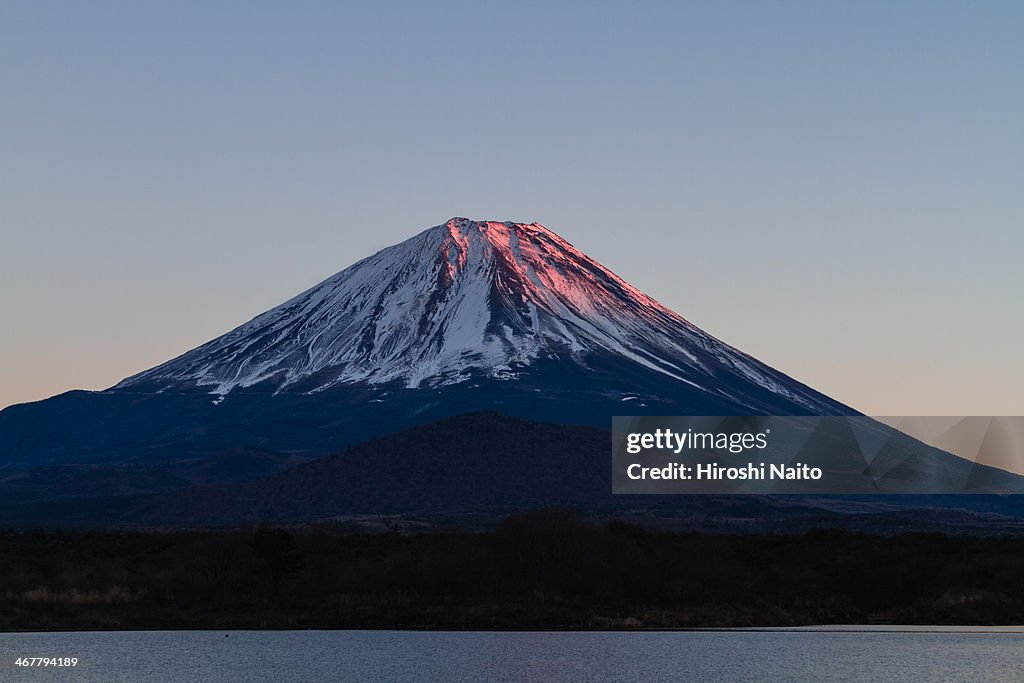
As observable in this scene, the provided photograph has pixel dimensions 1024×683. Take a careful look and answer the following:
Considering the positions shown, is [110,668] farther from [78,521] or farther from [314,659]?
[78,521]

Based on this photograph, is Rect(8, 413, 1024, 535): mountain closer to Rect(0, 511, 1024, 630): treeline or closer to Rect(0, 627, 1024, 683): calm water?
Rect(0, 511, 1024, 630): treeline

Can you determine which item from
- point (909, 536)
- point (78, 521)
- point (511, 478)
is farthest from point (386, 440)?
point (909, 536)

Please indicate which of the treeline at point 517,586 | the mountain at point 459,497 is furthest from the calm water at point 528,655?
the mountain at point 459,497

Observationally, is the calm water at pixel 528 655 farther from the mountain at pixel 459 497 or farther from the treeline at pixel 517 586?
the mountain at pixel 459 497

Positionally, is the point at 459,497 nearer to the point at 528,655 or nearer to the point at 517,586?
the point at 517,586

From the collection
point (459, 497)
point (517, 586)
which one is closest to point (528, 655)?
point (517, 586)
